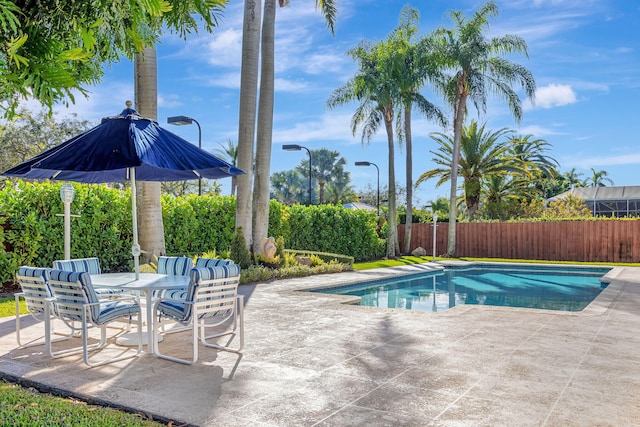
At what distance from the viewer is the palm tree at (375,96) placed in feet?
76.7

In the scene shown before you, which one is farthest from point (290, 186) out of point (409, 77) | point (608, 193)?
point (409, 77)

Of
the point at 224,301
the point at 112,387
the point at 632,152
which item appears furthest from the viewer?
the point at 632,152

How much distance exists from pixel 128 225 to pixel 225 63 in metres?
7.34

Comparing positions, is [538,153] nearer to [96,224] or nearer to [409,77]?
[409,77]

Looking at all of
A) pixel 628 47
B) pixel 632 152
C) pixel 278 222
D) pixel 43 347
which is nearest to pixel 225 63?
pixel 278 222

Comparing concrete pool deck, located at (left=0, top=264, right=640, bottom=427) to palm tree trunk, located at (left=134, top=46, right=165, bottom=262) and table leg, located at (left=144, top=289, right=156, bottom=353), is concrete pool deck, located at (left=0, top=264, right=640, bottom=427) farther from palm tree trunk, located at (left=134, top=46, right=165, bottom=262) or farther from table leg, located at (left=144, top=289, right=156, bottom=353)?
palm tree trunk, located at (left=134, top=46, right=165, bottom=262)

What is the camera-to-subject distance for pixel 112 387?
462cm

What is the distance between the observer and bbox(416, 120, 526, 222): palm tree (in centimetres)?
2962

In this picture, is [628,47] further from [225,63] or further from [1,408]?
[1,408]

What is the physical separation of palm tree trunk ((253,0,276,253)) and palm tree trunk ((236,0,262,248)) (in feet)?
2.60

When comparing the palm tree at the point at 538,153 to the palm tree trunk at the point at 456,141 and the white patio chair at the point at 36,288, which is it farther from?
the white patio chair at the point at 36,288

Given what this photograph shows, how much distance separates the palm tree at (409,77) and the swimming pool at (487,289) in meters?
7.69

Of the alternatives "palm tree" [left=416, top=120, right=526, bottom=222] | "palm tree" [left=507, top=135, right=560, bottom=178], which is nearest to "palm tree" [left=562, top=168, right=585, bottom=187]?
"palm tree" [left=507, top=135, right=560, bottom=178]

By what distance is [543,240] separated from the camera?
25.1 meters
